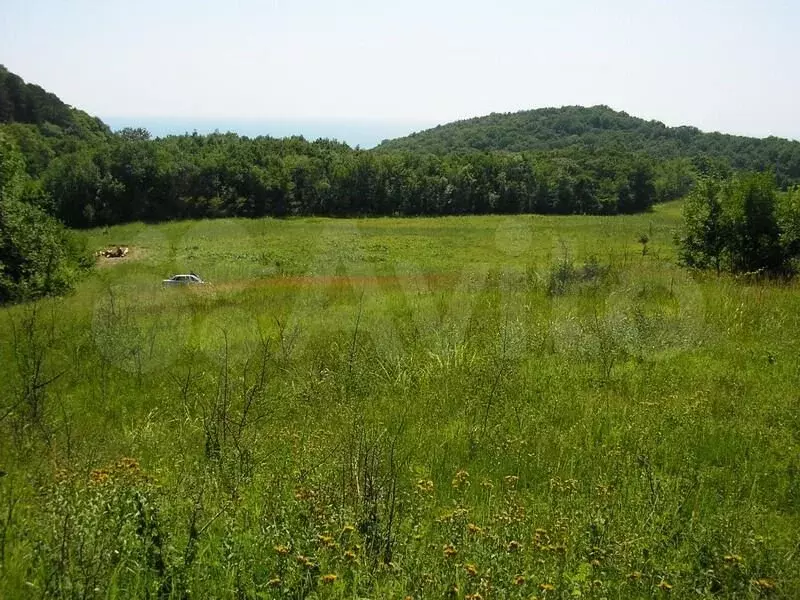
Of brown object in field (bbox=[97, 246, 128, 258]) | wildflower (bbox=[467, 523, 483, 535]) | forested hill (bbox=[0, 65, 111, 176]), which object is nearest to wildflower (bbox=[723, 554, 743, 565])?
wildflower (bbox=[467, 523, 483, 535])

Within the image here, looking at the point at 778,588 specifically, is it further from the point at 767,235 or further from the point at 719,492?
the point at 767,235

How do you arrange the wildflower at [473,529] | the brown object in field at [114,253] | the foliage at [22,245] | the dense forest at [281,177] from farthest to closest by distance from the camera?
1. the dense forest at [281,177]
2. the brown object in field at [114,253]
3. the foliage at [22,245]
4. the wildflower at [473,529]

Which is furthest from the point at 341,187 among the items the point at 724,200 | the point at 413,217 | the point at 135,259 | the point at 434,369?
the point at 434,369

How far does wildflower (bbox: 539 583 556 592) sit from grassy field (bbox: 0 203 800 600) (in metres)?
0.06

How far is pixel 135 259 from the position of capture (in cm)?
4747

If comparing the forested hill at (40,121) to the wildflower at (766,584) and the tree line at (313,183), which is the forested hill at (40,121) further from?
the wildflower at (766,584)

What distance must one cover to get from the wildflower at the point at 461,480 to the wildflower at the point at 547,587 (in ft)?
3.94

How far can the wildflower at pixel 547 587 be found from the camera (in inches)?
111

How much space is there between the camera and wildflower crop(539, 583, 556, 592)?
2.83 meters

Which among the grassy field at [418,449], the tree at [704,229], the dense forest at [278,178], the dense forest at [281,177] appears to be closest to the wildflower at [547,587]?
the grassy field at [418,449]

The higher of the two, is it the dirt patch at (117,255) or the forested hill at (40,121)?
the forested hill at (40,121)

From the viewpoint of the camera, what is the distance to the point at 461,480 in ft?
14.0

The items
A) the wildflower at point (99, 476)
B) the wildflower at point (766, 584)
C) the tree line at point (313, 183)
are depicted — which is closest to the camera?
the wildflower at point (766, 584)

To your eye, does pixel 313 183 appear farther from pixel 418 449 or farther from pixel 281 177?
pixel 418 449
